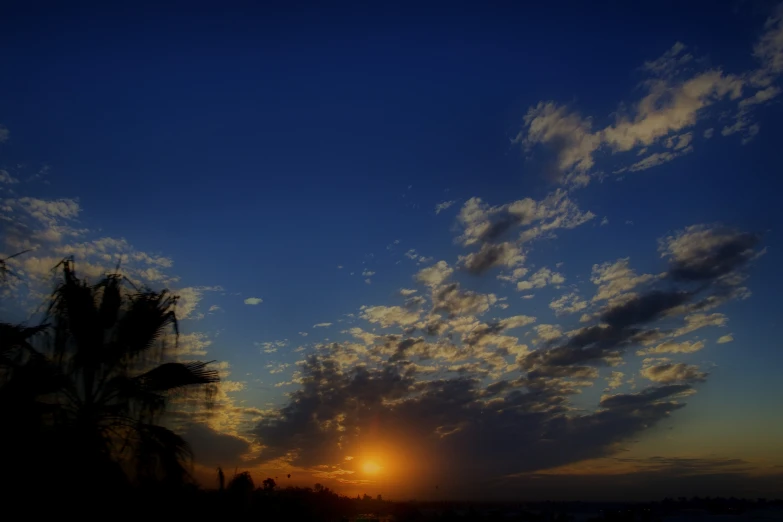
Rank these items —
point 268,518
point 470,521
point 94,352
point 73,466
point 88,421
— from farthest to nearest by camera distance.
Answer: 1. point 470,521
2. point 268,518
3. point 94,352
4. point 88,421
5. point 73,466

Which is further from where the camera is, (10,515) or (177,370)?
(177,370)

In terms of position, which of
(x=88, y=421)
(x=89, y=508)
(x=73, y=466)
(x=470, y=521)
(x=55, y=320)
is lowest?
(x=470, y=521)

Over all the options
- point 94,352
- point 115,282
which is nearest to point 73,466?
point 94,352

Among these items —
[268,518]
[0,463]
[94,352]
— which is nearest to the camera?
[0,463]

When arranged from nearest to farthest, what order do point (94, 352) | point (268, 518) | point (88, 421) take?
point (88, 421), point (94, 352), point (268, 518)

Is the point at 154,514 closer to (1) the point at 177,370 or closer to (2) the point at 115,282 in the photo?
(1) the point at 177,370

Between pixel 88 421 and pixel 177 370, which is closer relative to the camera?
pixel 88 421

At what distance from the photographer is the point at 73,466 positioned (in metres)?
10.2

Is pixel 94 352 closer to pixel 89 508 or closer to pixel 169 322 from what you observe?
pixel 169 322

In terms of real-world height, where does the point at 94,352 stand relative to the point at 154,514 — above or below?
above

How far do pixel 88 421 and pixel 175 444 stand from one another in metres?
1.97

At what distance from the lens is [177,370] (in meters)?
12.4

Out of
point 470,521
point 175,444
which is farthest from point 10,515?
point 470,521

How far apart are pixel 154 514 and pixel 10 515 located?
3991 millimetres
